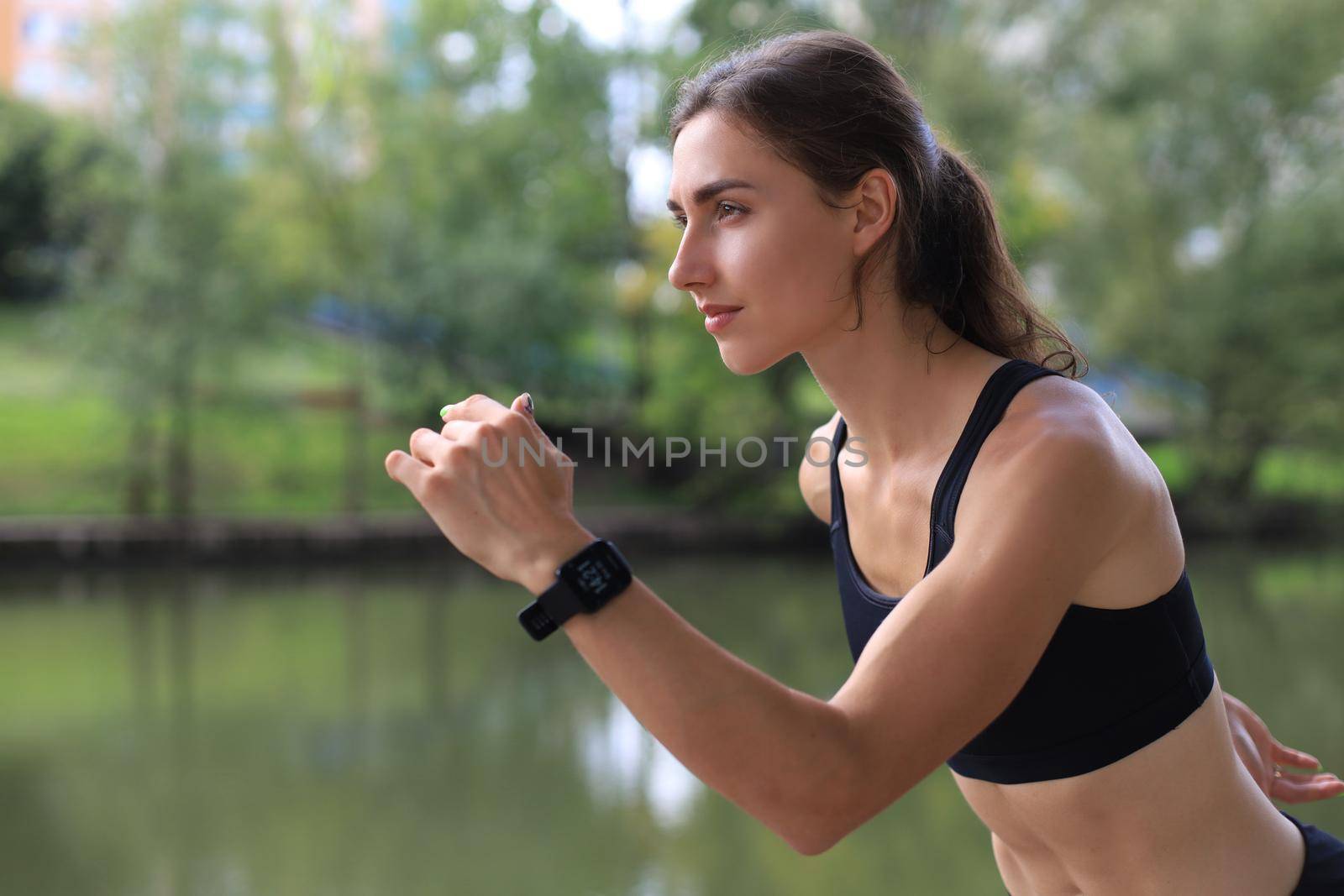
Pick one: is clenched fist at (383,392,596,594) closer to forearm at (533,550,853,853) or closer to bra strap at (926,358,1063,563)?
forearm at (533,550,853,853)

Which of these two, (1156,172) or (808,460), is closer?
A: (808,460)

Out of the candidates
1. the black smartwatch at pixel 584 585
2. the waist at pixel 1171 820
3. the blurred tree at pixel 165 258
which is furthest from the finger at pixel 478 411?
the blurred tree at pixel 165 258

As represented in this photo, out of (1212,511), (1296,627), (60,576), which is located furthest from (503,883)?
(1212,511)

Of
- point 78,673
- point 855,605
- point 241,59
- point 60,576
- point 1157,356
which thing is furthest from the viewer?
point 1157,356

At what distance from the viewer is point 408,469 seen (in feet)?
2.78

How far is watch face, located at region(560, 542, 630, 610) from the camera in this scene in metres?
0.81

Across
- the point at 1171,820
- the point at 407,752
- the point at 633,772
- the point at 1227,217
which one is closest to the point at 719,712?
the point at 1171,820

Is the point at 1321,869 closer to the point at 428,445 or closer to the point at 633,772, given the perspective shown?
the point at 428,445

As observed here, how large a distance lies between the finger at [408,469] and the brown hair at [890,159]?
1.36ft

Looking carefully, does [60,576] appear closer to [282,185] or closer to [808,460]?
[282,185]

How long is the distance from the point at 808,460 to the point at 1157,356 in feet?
45.7

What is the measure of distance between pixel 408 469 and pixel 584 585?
15 centimetres

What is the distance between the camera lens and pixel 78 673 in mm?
6816

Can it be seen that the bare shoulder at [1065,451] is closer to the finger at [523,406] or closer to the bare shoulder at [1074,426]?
the bare shoulder at [1074,426]
